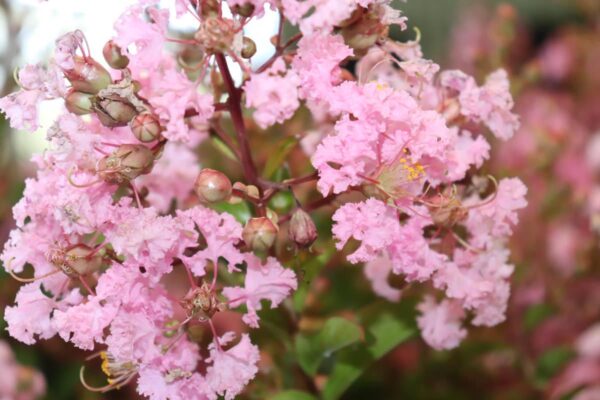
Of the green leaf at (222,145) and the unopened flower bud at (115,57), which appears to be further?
the green leaf at (222,145)

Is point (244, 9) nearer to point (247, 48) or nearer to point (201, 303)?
point (247, 48)

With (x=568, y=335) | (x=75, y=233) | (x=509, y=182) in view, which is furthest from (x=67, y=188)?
(x=568, y=335)

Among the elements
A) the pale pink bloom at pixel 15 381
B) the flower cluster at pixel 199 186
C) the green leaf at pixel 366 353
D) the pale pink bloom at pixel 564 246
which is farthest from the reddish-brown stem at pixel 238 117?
the pale pink bloom at pixel 564 246

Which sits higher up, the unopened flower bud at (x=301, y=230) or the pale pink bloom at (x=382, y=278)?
the unopened flower bud at (x=301, y=230)

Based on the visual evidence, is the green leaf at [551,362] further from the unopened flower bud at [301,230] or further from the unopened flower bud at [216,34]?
the unopened flower bud at [216,34]

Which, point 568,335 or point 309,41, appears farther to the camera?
point 568,335

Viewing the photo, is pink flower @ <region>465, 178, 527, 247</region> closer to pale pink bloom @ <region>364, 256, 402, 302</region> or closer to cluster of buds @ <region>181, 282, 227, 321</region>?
pale pink bloom @ <region>364, 256, 402, 302</region>

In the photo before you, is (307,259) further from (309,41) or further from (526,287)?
(526,287)

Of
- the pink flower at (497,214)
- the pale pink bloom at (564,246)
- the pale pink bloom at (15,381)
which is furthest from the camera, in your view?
the pale pink bloom at (564,246)
